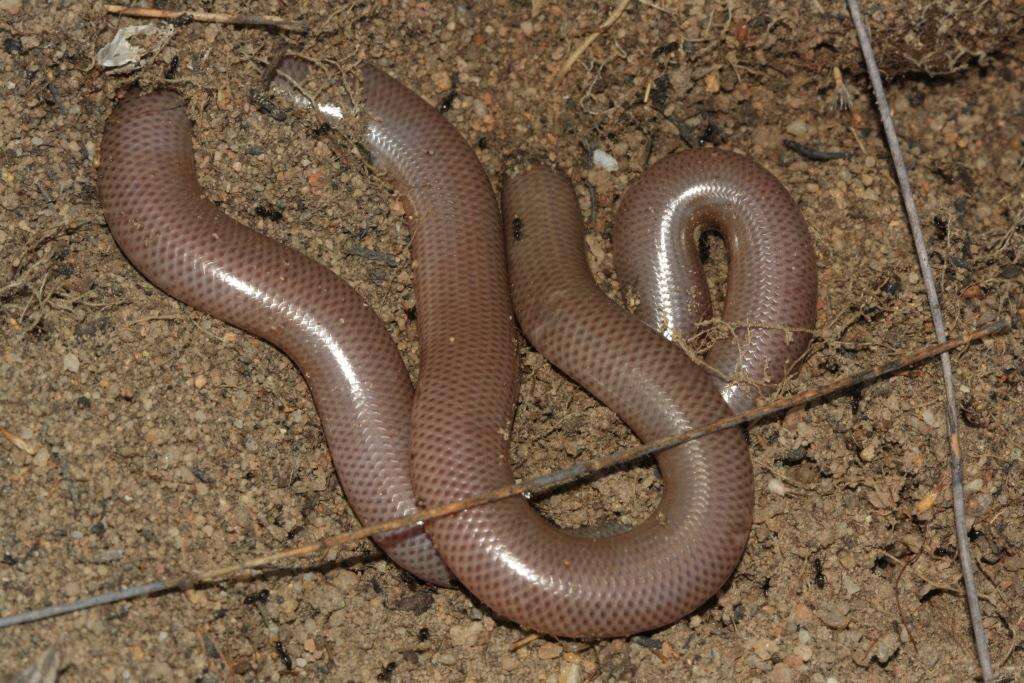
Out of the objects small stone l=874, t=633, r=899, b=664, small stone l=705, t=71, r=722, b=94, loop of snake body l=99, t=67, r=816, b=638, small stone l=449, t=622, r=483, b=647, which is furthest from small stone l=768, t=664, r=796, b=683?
small stone l=705, t=71, r=722, b=94

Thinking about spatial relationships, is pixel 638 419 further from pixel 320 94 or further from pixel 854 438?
pixel 320 94

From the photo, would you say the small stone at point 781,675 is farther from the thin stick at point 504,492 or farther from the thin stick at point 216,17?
the thin stick at point 216,17

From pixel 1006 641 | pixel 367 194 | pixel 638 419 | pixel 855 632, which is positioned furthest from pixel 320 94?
pixel 1006 641

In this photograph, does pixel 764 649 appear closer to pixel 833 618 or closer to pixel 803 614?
pixel 803 614

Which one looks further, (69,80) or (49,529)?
(69,80)

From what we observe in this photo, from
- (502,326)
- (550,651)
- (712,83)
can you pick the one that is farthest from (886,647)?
(712,83)

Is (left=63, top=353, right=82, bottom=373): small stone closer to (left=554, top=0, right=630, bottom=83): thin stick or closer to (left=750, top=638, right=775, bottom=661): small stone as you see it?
(left=554, top=0, right=630, bottom=83): thin stick

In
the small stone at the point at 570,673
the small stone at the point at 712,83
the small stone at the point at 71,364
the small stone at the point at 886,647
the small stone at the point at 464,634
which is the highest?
the small stone at the point at 712,83

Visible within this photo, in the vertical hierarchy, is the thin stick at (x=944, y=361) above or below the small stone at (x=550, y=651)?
above

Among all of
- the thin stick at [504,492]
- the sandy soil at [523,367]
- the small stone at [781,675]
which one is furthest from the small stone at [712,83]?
the small stone at [781,675]
